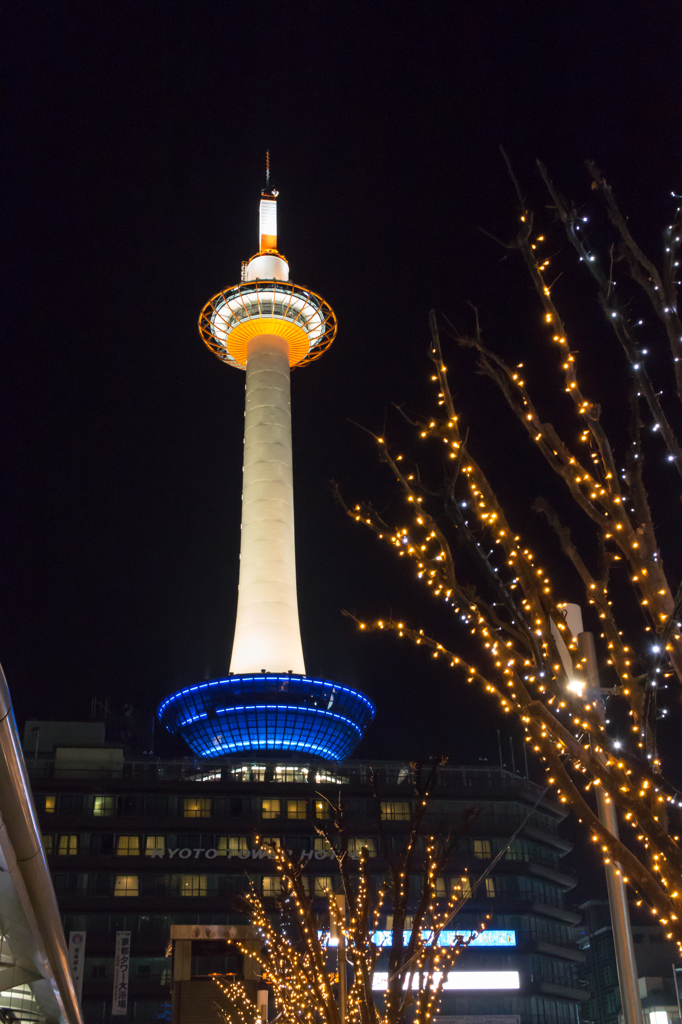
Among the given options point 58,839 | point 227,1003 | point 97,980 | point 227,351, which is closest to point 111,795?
point 58,839

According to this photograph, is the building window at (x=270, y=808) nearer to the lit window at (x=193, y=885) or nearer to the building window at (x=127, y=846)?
the lit window at (x=193, y=885)

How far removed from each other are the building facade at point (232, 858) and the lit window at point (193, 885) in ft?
0.34

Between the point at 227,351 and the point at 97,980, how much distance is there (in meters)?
54.8

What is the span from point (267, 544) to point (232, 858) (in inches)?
956

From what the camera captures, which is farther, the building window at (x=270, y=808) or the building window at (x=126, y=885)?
the building window at (x=270, y=808)

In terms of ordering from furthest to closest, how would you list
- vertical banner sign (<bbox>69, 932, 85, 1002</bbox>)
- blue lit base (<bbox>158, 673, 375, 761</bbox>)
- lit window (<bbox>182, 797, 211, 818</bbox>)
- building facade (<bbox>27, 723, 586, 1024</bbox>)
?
1. blue lit base (<bbox>158, 673, 375, 761</bbox>)
2. lit window (<bbox>182, 797, 211, 818</bbox>)
3. building facade (<bbox>27, 723, 586, 1024</bbox>)
4. vertical banner sign (<bbox>69, 932, 85, 1002</bbox>)

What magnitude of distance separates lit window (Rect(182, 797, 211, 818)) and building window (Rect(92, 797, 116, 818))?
210 inches

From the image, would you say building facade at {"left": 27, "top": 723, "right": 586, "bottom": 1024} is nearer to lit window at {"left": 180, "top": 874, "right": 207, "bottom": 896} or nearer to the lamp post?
lit window at {"left": 180, "top": 874, "right": 207, "bottom": 896}

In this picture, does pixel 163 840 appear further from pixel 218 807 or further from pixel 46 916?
pixel 46 916

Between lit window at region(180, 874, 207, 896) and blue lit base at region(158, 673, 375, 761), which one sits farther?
blue lit base at region(158, 673, 375, 761)

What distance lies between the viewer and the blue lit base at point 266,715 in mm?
84438

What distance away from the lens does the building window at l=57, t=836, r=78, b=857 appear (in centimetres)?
7512

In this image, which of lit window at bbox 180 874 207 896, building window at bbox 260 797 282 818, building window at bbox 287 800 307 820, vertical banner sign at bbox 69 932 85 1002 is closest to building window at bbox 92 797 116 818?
lit window at bbox 180 874 207 896

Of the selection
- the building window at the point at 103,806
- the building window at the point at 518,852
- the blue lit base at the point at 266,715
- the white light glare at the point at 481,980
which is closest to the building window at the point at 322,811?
the blue lit base at the point at 266,715
